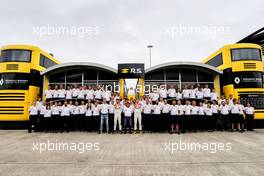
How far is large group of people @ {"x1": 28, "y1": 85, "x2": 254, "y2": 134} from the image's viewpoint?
32.0 ft

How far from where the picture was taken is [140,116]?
32.1ft

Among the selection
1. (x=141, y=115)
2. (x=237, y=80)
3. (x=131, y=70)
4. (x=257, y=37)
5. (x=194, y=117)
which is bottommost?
(x=194, y=117)

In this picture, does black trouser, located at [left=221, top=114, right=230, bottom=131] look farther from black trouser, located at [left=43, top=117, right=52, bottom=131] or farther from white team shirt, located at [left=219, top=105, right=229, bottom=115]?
black trouser, located at [left=43, top=117, right=52, bottom=131]

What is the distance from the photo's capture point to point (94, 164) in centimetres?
463

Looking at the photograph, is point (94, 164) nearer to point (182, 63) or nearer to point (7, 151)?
point (7, 151)

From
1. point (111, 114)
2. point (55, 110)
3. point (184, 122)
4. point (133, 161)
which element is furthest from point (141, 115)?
point (133, 161)

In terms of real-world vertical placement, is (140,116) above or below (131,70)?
below

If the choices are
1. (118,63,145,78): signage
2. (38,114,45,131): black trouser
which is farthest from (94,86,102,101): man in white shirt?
(38,114,45,131): black trouser

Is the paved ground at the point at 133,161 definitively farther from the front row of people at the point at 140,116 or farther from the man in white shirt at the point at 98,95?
the man in white shirt at the point at 98,95

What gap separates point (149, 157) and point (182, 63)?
30.1ft

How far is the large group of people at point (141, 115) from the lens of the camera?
9766 millimetres

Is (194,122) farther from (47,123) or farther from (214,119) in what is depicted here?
(47,123)

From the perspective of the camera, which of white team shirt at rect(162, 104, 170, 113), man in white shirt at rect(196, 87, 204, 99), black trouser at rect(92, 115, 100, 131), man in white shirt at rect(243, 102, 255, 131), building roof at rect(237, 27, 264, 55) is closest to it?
white team shirt at rect(162, 104, 170, 113)

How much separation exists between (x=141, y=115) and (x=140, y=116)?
405 mm
